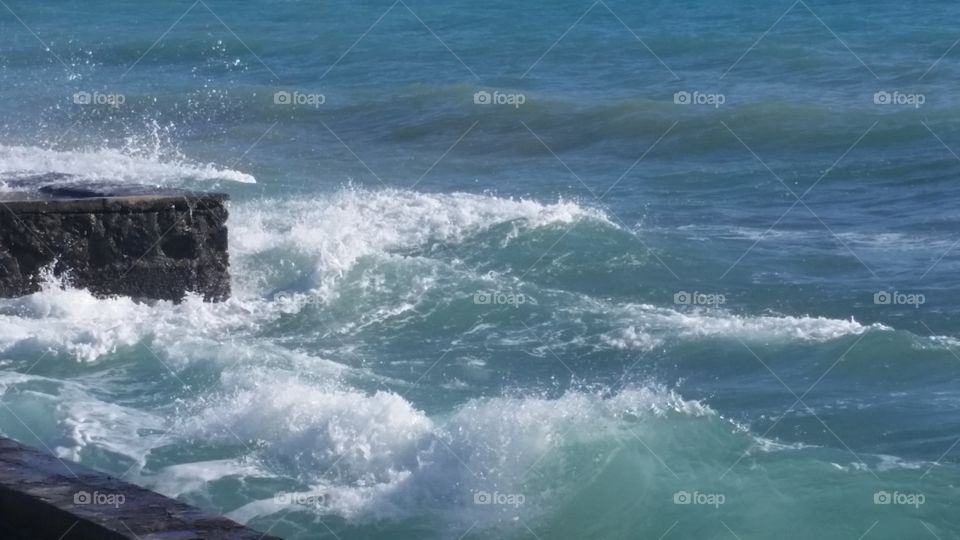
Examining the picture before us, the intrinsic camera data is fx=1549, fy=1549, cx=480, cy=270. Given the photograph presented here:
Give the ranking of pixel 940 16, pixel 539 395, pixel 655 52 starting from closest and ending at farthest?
pixel 539 395 → pixel 655 52 → pixel 940 16

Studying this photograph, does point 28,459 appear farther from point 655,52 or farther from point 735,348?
point 655,52

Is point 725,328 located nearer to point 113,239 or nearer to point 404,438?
point 404,438

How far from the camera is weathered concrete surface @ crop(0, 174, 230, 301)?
9961 millimetres

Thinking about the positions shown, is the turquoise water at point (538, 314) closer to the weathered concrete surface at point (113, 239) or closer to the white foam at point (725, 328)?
the white foam at point (725, 328)

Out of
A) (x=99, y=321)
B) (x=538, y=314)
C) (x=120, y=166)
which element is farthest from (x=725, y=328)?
(x=120, y=166)

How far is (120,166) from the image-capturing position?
16109mm

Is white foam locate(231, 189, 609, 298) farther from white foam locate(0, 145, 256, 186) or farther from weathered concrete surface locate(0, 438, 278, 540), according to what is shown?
weathered concrete surface locate(0, 438, 278, 540)

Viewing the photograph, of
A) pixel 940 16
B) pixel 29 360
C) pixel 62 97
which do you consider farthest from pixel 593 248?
pixel 940 16

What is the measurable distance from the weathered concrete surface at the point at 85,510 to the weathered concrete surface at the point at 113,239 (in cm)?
A: 381

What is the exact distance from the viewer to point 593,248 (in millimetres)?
12578

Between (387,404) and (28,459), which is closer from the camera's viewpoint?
(28,459)

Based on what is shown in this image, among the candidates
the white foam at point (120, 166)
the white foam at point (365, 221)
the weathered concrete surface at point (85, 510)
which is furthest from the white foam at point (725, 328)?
the white foam at point (120, 166)

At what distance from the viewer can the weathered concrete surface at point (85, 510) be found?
5477 millimetres

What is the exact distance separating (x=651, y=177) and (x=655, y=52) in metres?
10.4
